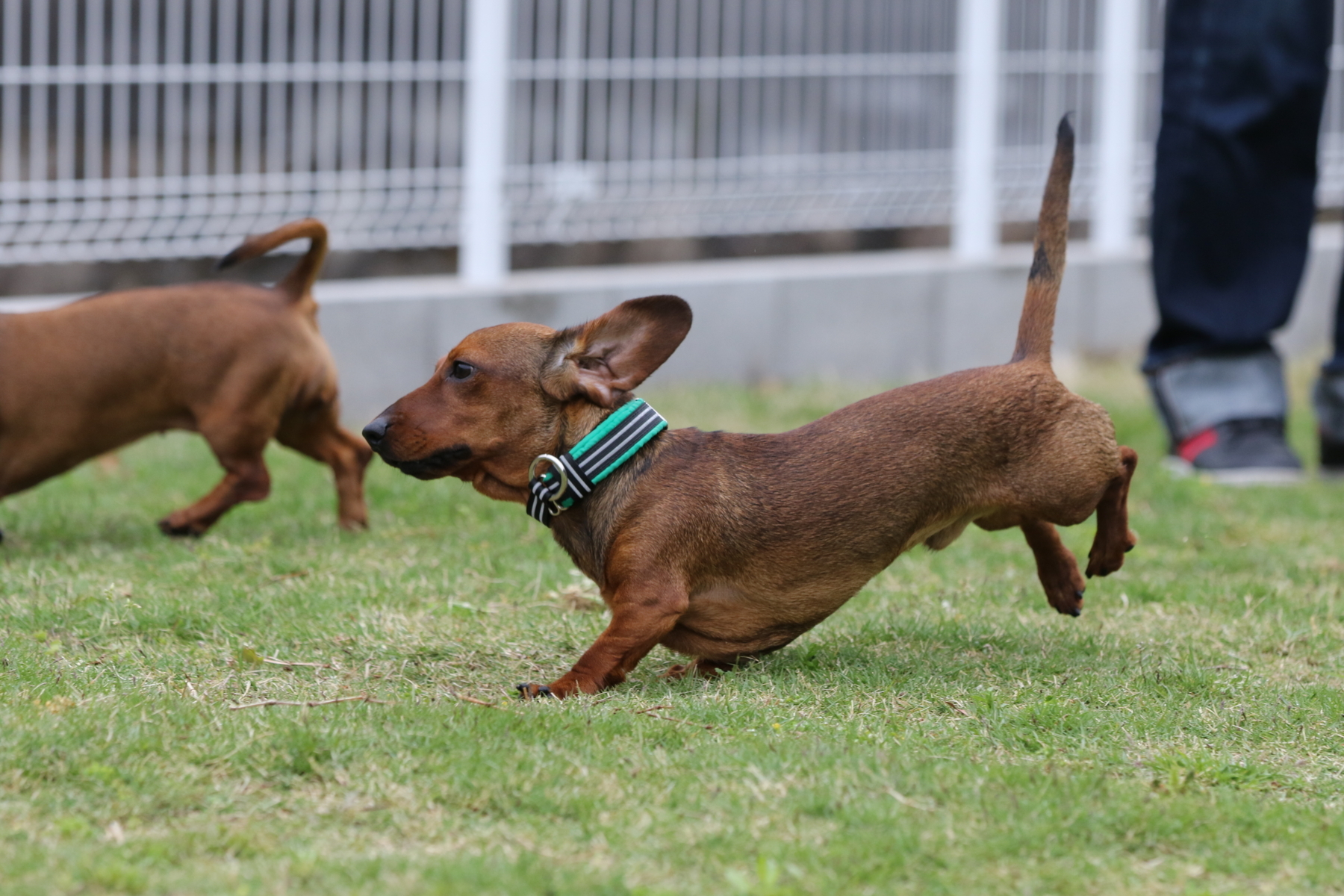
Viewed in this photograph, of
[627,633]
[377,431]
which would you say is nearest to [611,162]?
[377,431]

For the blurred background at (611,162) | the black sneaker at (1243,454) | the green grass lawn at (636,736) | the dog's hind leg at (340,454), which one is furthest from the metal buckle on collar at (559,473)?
the blurred background at (611,162)

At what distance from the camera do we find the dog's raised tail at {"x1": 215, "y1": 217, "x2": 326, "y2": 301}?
4871 mm

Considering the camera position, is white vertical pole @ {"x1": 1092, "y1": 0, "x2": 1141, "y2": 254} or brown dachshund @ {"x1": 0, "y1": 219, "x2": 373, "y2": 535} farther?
white vertical pole @ {"x1": 1092, "y1": 0, "x2": 1141, "y2": 254}

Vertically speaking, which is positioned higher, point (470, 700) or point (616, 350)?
point (616, 350)

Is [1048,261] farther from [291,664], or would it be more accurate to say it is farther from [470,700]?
[291,664]

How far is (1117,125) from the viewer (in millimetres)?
9672

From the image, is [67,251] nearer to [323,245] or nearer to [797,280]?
[323,245]

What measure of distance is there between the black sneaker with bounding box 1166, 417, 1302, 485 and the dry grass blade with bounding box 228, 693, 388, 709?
4.15 m

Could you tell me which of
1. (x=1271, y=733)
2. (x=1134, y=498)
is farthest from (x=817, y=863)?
(x=1134, y=498)

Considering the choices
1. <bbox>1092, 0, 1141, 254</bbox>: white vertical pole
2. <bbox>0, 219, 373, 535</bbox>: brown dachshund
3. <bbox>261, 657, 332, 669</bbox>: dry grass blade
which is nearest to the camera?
<bbox>261, 657, 332, 669</bbox>: dry grass blade

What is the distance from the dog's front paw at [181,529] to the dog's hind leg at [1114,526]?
279 centimetres

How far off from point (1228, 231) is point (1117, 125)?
142 inches

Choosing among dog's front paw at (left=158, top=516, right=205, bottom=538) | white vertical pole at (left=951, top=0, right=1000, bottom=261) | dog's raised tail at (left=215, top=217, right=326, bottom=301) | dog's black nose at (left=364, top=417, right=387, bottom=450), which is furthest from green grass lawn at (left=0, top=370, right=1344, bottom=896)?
white vertical pole at (left=951, top=0, right=1000, bottom=261)

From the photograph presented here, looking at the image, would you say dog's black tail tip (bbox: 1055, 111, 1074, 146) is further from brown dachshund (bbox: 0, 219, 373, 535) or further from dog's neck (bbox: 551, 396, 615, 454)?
brown dachshund (bbox: 0, 219, 373, 535)
